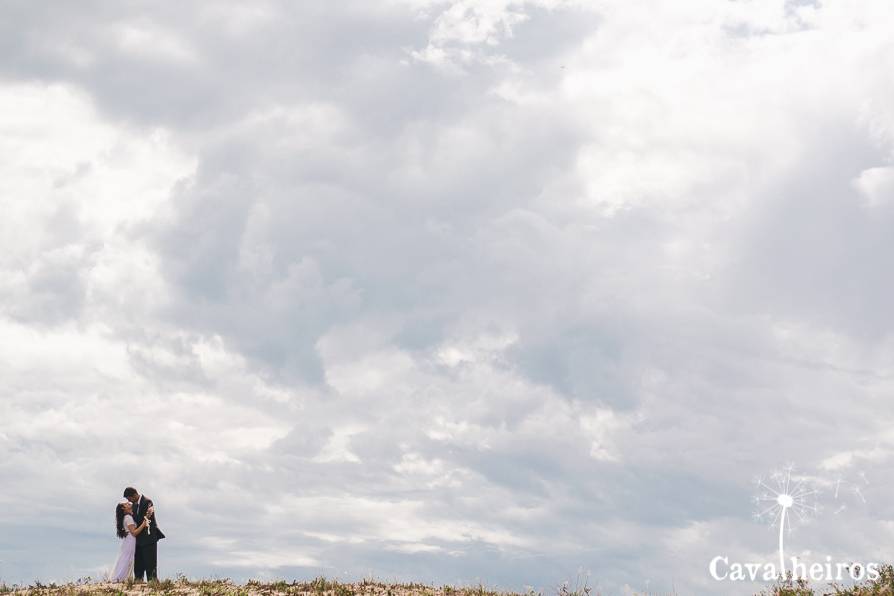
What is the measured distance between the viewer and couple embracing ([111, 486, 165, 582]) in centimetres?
3028

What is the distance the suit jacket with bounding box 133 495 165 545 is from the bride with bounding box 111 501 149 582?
145mm

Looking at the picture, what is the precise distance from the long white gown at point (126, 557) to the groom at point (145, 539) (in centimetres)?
15

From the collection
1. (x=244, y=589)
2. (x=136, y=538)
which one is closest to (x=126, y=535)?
(x=136, y=538)

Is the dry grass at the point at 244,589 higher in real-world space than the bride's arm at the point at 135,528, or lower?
lower

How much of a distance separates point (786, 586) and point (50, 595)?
19.6m

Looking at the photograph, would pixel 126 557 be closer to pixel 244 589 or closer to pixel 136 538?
pixel 136 538

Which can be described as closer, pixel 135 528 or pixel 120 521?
pixel 135 528

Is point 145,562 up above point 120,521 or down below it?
below

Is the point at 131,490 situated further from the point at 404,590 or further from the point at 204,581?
the point at 404,590

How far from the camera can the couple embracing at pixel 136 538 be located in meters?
30.3

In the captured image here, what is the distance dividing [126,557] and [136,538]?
635mm

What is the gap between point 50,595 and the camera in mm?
27172

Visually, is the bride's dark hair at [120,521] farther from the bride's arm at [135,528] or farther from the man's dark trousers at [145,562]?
the man's dark trousers at [145,562]

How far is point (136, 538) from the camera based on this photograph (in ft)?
99.6
